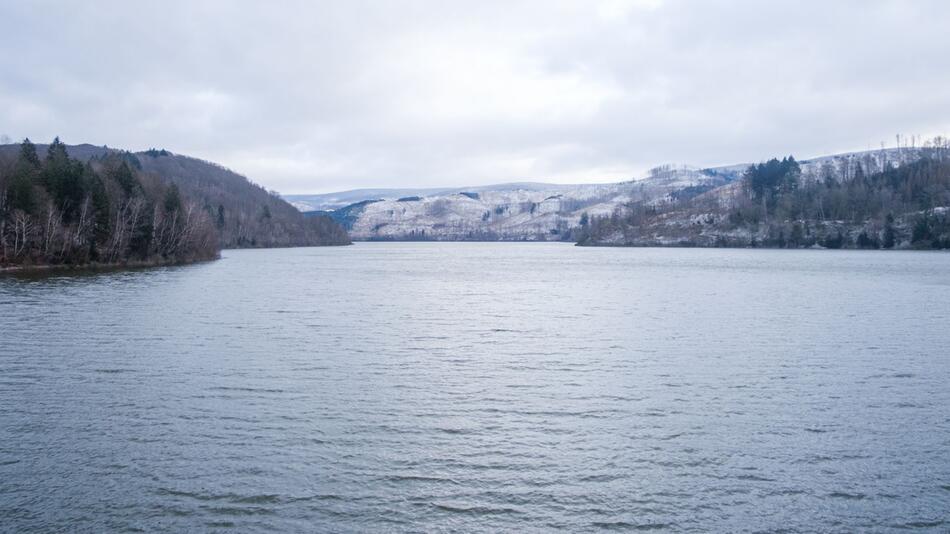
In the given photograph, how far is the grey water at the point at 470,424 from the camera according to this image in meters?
13.4

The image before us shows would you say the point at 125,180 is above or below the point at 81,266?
above

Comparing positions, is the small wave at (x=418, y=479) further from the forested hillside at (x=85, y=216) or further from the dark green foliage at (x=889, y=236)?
the dark green foliage at (x=889, y=236)

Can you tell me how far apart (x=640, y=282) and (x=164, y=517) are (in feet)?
217

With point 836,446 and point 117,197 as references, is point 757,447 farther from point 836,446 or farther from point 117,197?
point 117,197

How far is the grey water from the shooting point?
13.4 meters

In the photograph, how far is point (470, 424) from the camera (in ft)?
62.7

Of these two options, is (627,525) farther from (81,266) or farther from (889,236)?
(889,236)

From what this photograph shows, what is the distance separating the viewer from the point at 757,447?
17172mm

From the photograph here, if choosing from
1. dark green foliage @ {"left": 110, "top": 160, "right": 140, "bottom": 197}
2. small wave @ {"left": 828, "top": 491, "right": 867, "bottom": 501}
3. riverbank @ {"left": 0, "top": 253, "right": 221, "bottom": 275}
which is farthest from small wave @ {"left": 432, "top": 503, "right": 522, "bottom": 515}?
dark green foliage @ {"left": 110, "top": 160, "right": 140, "bottom": 197}

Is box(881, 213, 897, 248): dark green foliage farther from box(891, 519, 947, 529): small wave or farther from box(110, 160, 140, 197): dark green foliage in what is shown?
box(891, 519, 947, 529): small wave

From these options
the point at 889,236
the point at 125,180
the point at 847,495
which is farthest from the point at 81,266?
the point at 889,236

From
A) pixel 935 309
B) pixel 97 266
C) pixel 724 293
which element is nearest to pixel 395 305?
pixel 724 293

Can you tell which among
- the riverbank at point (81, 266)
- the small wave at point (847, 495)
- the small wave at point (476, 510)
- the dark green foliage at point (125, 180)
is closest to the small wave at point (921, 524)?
the small wave at point (847, 495)

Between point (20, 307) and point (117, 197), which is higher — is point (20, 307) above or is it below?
below
